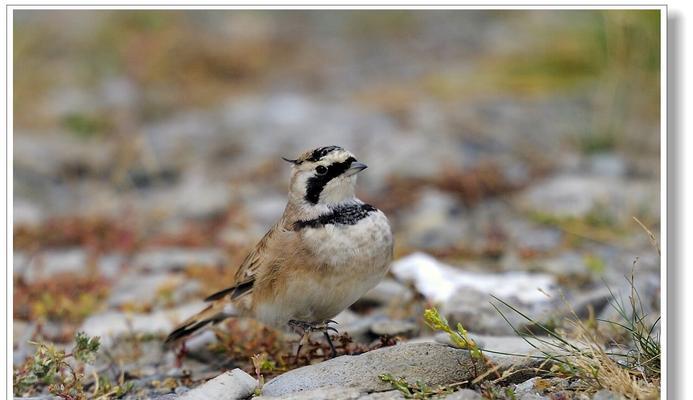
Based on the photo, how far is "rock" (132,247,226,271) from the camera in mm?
7160

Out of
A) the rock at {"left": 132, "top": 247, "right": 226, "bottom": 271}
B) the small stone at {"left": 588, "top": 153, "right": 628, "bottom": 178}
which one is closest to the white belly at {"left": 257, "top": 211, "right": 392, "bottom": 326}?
the rock at {"left": 132, "top": 247, "right": 226, "bottom": 271}

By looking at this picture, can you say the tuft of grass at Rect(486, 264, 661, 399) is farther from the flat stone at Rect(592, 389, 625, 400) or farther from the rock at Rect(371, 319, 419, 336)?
the rock at Rect(371, 319, 419, 336)

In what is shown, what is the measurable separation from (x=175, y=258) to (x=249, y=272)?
103 inches

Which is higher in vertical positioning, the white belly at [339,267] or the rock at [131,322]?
the white belly at [339,267]

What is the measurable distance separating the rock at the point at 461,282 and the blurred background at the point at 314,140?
146mm

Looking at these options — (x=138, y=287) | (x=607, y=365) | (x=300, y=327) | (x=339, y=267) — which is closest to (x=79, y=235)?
(x=138, y=287)

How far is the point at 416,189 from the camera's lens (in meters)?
8.73

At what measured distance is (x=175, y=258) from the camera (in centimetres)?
738

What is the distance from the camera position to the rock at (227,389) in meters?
4.03

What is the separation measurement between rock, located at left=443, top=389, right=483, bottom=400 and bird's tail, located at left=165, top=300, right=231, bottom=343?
70.4 inches

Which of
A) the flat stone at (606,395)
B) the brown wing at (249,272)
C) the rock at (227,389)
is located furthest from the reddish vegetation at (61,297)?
the flat stone at (606,395)

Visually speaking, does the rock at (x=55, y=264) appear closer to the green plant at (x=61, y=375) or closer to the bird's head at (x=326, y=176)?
the green plant at (x=61, y=375)
